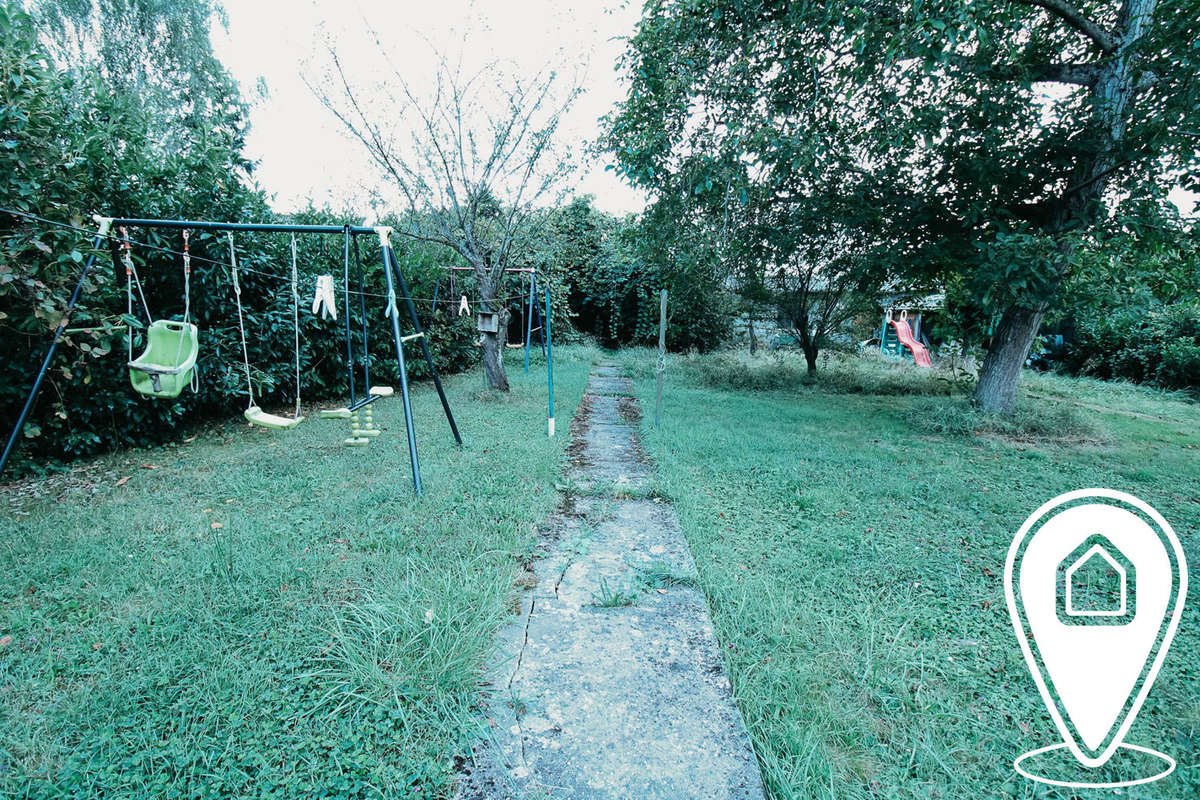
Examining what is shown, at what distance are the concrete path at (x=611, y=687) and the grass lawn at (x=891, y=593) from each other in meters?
0.13

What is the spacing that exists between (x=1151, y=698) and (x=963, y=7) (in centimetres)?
409

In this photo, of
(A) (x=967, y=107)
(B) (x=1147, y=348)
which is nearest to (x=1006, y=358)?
(A) (x=967, y=107)

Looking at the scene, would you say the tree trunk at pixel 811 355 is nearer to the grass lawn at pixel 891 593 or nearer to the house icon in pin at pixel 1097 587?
the grass lawn at pixel 891 593

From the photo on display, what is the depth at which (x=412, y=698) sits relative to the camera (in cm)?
175

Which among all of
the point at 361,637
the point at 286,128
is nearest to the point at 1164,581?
the point at 361,637

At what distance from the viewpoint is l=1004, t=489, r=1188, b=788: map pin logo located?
1760 mm

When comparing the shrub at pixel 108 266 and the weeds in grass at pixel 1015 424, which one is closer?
the shrub at pixel 108 266

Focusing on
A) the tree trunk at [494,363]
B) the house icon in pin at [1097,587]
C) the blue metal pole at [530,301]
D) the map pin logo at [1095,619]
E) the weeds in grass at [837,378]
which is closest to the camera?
the map pin logo at [1095,619]

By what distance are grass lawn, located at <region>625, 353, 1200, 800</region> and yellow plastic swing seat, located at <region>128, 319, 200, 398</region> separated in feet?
11.4

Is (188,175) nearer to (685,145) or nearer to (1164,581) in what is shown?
(685,145)

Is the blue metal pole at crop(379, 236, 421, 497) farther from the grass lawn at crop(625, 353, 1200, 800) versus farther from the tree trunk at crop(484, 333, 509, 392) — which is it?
the tree trunk at crop(484, 333, 509, 392)

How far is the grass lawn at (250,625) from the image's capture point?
4.93ft

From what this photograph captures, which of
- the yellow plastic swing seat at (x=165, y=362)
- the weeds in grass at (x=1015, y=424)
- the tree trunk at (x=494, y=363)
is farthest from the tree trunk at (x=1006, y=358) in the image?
the yellow plastic swing seat at (x=165, y=362)

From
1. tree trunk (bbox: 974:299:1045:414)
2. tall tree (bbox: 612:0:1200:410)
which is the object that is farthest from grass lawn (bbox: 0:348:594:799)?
tree trunk (bbox: 974:299:1045:414)
